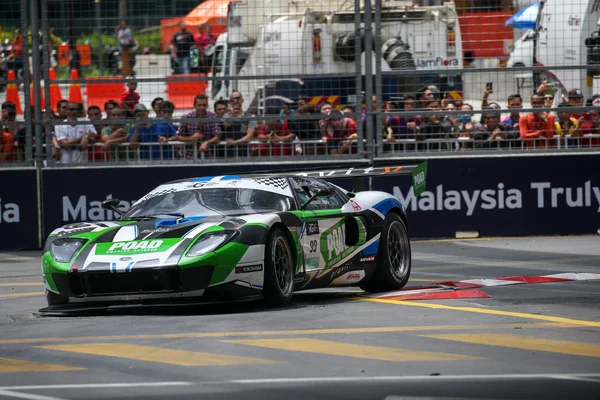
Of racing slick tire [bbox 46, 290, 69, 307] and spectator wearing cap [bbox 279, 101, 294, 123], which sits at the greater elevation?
spectator wearing cap [bbox 279, 101, 294, 123]

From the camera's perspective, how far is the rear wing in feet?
34.4

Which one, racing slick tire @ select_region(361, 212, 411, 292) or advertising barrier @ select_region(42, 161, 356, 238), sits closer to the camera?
racing slick tire @ select_region(361, 212, 411, 292)

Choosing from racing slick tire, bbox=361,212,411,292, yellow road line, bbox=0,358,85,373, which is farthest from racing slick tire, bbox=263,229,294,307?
yellow road line, bbox=0,358,85,373

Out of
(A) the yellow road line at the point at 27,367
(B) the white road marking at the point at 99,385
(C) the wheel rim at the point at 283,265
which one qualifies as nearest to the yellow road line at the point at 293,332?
(A) the yellow road line at the point at 27,367

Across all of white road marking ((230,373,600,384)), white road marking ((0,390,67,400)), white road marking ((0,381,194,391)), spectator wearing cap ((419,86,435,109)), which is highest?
spectator wearing cap ((419,86,435,109))

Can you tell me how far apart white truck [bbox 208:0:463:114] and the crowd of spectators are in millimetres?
201

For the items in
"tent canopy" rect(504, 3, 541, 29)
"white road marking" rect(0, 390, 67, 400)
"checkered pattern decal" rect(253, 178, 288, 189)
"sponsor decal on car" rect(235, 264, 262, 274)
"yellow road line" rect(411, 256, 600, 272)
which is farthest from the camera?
"tent canopy" rect(504, 3, 541, 29)

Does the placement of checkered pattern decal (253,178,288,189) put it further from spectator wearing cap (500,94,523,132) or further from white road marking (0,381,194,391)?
spectator wearing cap (500,94,523,132)

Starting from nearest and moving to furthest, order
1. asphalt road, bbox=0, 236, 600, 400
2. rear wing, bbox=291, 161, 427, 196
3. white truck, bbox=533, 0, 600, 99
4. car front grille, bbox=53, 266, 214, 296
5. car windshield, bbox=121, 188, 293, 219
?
asphalt road, bbox=0, 236, 600, 400 → car front grille, bbox=53, 266, 214, 296 → car windshield, bbox=121, 188, 293, 219 → rear wing, bbox=291, 161, 427, 196 → white truck, bbox=533, 0, 600, 99

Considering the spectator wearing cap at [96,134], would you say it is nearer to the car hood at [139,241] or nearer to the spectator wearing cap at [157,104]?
the spectator wearing cap at [157,104]

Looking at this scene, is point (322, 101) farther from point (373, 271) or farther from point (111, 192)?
point (373, 271)

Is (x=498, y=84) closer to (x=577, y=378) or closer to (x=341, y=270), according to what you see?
(x=341, y=270)

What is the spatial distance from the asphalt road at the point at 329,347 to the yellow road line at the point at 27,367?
0.04ft

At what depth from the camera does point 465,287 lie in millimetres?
9906
